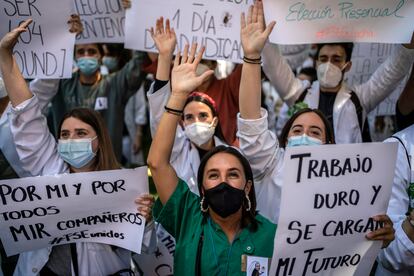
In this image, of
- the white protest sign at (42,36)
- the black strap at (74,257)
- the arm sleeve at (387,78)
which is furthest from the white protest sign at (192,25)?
the black strap at (74,257)

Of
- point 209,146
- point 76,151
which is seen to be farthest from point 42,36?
point 209,146

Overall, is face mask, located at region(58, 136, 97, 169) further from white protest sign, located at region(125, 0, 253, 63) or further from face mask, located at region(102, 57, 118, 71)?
face mask, located at region(102, 57, 118, 71)

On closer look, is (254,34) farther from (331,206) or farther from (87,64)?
(87,64)

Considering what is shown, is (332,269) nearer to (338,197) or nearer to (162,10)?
(338,197)

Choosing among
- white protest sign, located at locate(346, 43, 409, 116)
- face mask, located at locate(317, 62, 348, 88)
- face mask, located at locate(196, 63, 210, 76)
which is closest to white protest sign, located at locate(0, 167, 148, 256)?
face mask, located at locate(196, 63, 210, 76)

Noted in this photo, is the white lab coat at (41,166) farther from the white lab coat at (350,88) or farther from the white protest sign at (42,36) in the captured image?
the white lab coat at (350,88)

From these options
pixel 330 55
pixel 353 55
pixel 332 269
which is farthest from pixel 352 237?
pixel 353 55

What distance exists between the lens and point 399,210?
349 centimetres

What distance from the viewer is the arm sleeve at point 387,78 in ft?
15.2

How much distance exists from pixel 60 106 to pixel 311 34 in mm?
2750

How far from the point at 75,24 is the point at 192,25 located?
0.92m

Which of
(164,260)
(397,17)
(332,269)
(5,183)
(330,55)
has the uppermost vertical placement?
(397,17)

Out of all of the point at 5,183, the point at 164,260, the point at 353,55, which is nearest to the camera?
the point at 5,183

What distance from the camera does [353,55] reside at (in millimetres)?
5809
